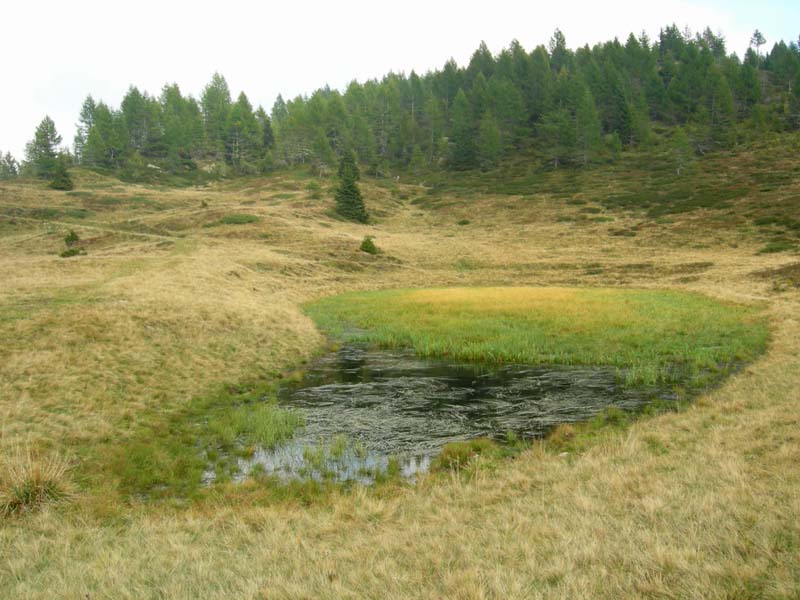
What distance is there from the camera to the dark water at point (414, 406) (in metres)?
12.6

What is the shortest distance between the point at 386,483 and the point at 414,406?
594 centimetres

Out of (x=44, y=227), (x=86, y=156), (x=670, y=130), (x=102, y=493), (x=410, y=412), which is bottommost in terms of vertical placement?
(x=410, y=412)

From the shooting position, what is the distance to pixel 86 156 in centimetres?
12038

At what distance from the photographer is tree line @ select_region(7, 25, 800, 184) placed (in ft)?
372

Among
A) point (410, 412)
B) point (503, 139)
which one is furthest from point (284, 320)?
point (503, 139)

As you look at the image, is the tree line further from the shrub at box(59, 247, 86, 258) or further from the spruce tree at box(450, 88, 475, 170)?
the shrub at box(59, 247, 86, 258)

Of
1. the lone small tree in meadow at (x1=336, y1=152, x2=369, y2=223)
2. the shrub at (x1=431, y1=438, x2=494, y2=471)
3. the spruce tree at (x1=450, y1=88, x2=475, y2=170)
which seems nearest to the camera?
the shrub at (x1=431, y1=438, x2=494, y2=471)

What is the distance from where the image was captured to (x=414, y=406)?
16734 millimetres

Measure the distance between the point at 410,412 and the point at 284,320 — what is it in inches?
558

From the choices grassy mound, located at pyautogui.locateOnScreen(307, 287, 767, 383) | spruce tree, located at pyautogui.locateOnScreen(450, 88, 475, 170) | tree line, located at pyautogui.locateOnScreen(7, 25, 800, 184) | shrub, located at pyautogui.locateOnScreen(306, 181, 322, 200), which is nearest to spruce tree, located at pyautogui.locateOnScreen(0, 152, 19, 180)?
tree line, located at pyautogui.locateOnScreen(7, 25, 800, 184)

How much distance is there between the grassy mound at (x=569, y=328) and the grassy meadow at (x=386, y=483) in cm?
20

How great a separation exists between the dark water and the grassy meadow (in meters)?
1.10

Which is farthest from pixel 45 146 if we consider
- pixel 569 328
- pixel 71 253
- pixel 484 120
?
pixel 569 328

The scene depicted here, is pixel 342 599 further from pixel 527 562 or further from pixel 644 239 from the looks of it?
pixel 644 239
